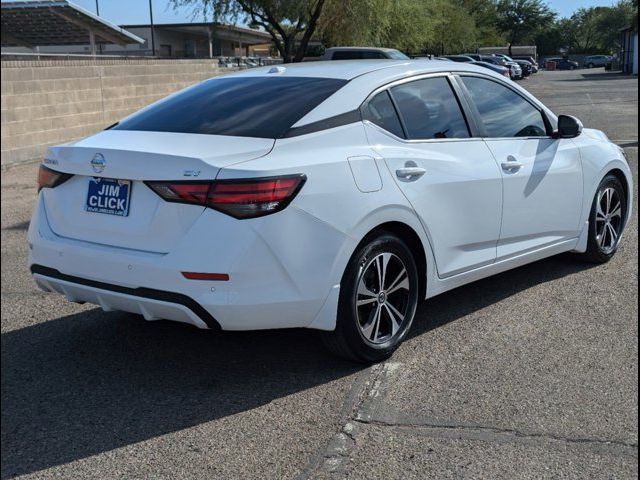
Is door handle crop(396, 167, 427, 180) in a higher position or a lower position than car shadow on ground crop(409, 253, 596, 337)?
higher

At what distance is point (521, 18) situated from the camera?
8.60 meters

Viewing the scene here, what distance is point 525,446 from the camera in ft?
11.0

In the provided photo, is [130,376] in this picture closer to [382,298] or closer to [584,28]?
[382,298]

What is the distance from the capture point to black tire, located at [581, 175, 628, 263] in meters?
5.93

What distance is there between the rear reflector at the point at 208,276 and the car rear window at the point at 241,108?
0.84 meters

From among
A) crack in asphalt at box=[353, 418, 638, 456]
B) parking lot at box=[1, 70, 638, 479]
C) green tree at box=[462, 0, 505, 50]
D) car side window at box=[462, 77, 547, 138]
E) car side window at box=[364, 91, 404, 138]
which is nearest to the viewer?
parking lot at box=[1, 70, 638, 479]

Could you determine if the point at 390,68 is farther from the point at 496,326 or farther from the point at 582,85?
the point at 582,85

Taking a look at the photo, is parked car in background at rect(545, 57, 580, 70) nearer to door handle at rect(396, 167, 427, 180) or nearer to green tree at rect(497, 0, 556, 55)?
green tree at rect(497, 0, 556, 55)

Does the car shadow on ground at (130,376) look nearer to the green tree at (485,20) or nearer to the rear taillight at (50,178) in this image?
the rear taillight at (50,178)

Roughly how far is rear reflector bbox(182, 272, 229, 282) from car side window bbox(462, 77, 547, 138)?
2.32m

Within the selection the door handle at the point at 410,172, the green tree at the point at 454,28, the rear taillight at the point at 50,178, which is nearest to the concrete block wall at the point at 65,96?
the green tree at the point at 454,28

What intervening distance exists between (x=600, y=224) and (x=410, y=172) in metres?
2.45

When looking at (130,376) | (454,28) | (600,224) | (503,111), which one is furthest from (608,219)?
(454,28)

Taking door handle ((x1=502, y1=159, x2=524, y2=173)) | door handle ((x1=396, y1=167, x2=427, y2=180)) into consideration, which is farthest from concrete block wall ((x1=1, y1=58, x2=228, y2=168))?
door handle ((x1=396, y1=167, x2=427, y2=180))
